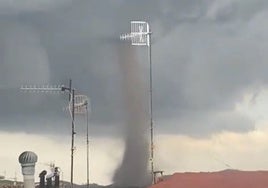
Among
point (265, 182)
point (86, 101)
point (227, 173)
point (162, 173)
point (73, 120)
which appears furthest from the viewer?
point (86, 101)

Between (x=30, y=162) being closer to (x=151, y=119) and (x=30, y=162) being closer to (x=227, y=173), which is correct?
(x=227, y=173)

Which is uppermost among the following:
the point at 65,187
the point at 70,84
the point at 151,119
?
the point at 70,84

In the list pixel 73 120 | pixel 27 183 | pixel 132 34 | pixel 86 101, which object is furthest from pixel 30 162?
pixel 86 101

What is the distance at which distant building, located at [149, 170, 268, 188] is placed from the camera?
42094 millimetres

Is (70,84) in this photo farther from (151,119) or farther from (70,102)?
(151,119)

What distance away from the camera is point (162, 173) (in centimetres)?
5353

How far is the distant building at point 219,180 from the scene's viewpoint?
42.1 meters

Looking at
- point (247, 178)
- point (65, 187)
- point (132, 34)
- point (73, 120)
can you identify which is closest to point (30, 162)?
point (247, 178)

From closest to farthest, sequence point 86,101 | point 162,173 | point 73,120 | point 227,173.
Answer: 1. point 227,173
2. point 162,173
3. point 73,120
4. point 86,101

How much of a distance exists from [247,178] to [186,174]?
5.12 m

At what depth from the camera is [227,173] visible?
45844 mm

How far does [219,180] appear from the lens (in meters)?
43.4

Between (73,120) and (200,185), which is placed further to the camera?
(73,120)

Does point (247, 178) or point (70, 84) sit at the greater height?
point (70, 84)
